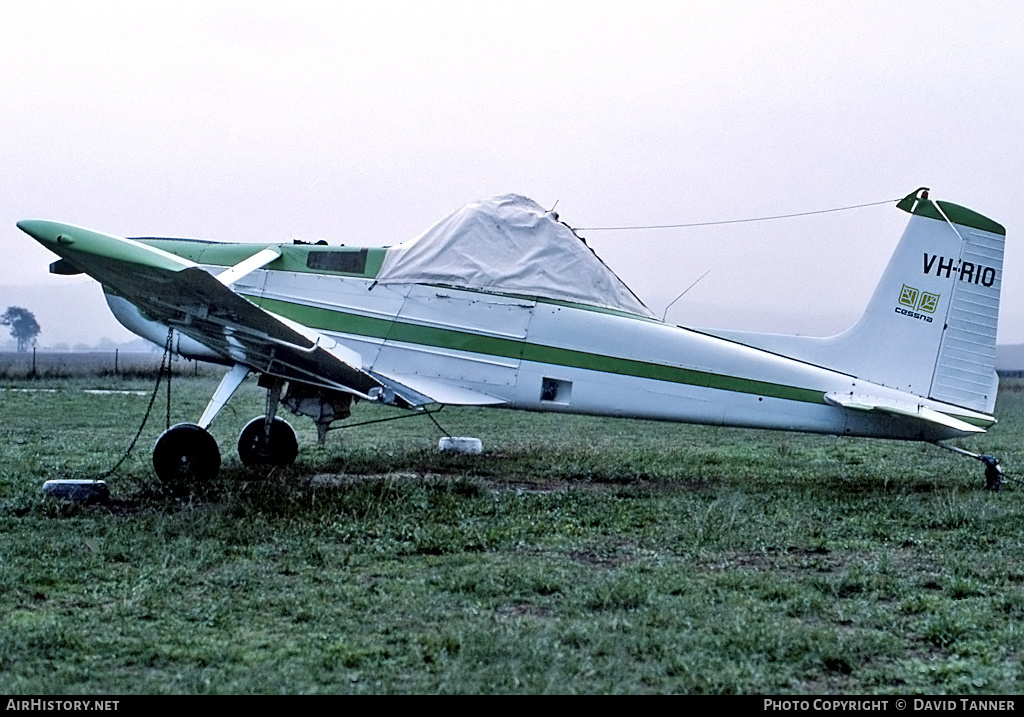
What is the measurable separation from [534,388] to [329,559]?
3.53 meters

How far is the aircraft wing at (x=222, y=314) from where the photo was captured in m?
6.60

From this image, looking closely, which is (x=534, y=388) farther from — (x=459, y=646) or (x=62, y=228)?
(x=459, y=646)

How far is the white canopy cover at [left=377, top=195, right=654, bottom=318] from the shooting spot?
882 centimetres

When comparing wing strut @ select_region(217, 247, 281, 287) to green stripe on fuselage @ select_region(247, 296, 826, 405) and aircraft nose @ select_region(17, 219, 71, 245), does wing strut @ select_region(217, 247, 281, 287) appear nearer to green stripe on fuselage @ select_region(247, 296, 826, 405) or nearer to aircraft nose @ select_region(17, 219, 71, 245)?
green stripe on fuselage @ select_region(247, 296, 826, 405)

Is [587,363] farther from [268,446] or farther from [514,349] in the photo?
[268,446]

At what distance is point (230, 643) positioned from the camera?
13.1ft

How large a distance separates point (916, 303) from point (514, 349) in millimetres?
3668

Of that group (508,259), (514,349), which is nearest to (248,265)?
(508,259)

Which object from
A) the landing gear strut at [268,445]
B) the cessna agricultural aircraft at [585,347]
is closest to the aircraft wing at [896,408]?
the cessna agricultural aircraft at [585,347]

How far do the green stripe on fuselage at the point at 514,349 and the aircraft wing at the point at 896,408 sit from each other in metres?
0.17

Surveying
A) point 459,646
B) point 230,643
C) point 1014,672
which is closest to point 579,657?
point 459,646

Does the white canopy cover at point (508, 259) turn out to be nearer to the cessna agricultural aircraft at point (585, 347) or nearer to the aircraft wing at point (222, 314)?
the cessna agricultural aircraft at point (585, 347)

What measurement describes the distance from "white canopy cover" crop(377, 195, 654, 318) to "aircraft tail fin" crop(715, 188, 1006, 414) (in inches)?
84.3

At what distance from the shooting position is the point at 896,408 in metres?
8.17
